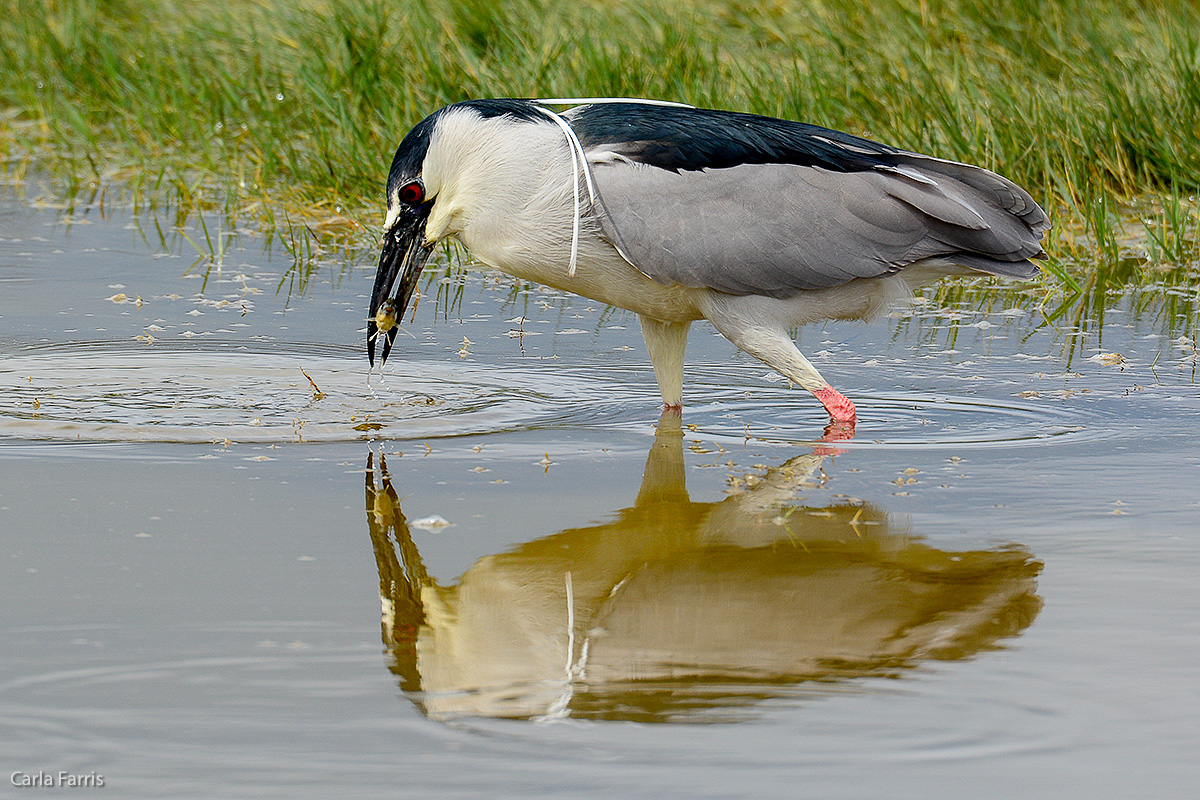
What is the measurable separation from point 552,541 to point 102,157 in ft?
20.0

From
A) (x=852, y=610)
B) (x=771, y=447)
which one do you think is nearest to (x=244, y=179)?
(x=771, y=447)

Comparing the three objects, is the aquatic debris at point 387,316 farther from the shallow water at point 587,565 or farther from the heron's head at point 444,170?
the shallow water at point 587,565

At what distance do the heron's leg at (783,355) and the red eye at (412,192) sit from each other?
0.88 m

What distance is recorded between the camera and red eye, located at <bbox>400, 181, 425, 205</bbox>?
4770mm

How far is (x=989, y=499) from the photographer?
13.3ft

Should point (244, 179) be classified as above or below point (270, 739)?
above

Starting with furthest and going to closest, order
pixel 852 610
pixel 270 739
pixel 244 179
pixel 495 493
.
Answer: pixel 244 179 → pixel 495 493 → pixel 852 610 → pixel 270 739

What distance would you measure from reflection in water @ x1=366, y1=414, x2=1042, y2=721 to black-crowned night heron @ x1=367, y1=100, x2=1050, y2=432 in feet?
2.95

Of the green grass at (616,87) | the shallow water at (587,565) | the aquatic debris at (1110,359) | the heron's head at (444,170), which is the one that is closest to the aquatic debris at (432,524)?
the shallow water at (587,565)

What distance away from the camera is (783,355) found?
4.73 metres

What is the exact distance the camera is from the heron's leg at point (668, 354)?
493cm

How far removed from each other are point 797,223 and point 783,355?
400 millimetres

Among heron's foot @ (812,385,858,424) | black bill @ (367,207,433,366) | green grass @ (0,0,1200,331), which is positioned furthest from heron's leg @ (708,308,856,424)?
green grass @ (0,0,1200,331)

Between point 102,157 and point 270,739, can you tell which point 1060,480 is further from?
point 102,157
